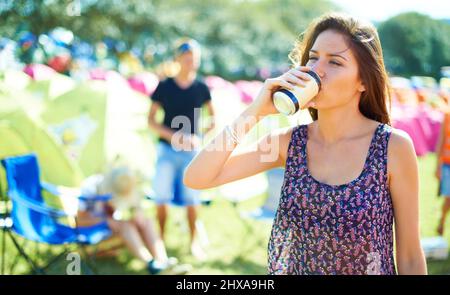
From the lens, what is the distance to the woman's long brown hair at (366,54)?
1.59 m

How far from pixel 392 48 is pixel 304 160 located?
530 inches

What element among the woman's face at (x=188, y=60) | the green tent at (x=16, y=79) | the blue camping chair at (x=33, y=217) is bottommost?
the blue camping chair at (x=33, y=217)

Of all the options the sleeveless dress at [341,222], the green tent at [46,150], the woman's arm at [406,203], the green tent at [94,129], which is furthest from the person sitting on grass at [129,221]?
the woman's arm at [406,203]

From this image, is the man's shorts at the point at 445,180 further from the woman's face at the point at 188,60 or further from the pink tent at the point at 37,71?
the pink tent at the point at 37,71

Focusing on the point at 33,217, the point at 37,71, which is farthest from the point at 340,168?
the point at 37,71

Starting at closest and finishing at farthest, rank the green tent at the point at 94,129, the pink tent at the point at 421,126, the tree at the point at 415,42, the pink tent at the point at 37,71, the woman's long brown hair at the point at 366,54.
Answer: the woman's long brown hair at the point at 366,54
the green tent at the point at 94,129
the tree at the point at 415,42
the pink tent at the point at 421,126
the pink tent at the point at 37,71

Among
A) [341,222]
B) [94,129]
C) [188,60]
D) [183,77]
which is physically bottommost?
[341,222]

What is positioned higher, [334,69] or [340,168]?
→ [334,69]

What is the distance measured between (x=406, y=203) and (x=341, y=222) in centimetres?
20

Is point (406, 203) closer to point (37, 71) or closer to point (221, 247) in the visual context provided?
point (221, 247)

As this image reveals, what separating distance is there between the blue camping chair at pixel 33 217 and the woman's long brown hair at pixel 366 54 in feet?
8.26

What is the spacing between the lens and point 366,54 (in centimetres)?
160

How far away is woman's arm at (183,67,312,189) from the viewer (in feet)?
5.10
